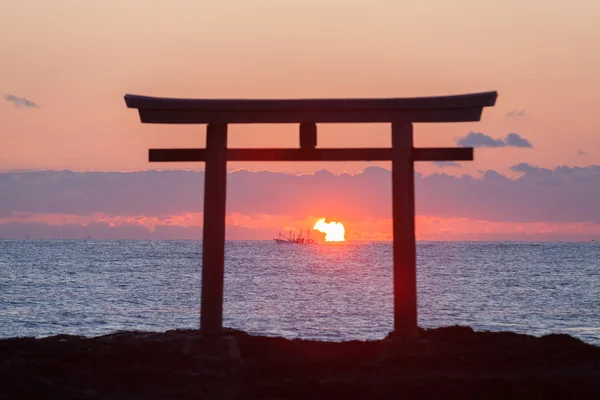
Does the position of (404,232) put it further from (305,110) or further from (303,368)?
(303,368)

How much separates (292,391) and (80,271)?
7591 cm

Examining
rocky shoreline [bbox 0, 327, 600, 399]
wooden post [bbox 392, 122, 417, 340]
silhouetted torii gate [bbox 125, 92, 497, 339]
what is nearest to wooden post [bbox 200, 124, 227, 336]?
silhouetted torii gate [bbox 125, 92, 497, 339]

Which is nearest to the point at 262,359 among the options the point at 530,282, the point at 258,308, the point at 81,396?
the point at 81,396

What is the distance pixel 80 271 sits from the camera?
264ft

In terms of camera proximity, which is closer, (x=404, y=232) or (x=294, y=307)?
(x=404, y=232)

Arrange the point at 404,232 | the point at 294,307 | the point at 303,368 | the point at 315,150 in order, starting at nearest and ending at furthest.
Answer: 1. the point at 303,368
2. the point at 404,232
3. the point at 315,150
4. the point at 294,307

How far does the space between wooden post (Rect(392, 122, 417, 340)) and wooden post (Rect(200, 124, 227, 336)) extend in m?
2.56

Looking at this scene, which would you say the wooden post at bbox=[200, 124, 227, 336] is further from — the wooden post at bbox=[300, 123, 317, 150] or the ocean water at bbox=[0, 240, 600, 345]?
the ocean water at bbox=[0, 240, 600, 345]

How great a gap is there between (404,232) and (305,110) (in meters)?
2.31

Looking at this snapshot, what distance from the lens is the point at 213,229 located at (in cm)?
1105

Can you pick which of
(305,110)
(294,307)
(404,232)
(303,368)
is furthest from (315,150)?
(294,307)

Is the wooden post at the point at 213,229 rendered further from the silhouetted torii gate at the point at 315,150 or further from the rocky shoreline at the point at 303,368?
the rocky shoreline at the point at 303,368

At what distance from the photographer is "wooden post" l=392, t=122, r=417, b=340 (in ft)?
35.6

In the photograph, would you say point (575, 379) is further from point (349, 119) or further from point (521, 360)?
point (349, 119)
